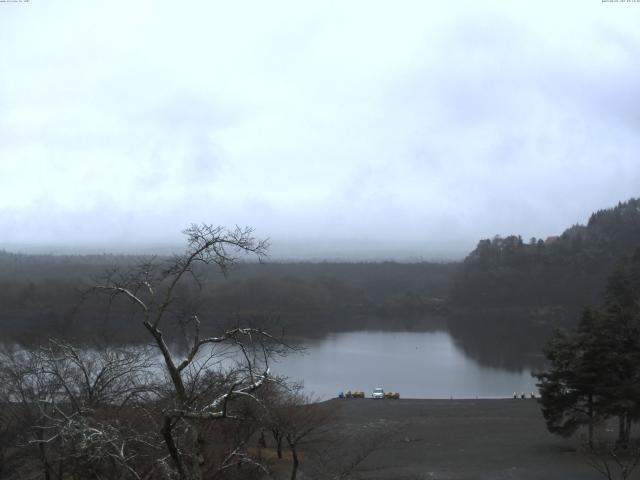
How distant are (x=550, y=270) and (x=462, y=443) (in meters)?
42.4

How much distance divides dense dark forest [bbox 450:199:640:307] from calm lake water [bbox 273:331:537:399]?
2036cm

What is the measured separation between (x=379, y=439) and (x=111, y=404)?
20.0 feet

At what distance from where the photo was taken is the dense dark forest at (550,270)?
50344 millimetres

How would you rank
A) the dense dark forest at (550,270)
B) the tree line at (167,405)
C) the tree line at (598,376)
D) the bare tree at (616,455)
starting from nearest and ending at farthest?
the tree line at (167,405) < the bare tree at (616,455) < the tree line at (598,376) < the dense dark forest at (550,270)

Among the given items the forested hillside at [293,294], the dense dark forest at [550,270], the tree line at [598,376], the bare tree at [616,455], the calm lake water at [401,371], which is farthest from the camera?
the dense dark forest at [550,270]

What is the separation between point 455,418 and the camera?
15242mm

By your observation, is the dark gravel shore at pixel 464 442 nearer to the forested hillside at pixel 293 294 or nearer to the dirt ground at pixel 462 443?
the dirt ground at pixel 462 443

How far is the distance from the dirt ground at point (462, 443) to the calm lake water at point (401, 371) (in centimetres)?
327

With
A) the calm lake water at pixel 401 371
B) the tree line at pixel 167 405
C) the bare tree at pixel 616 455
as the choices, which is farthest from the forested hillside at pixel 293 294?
the bare tree at pixel 616 455

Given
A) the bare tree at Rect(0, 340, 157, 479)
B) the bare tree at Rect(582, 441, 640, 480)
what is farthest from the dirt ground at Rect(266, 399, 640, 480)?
the bare tree at Rect(0, 340, 157, 479)

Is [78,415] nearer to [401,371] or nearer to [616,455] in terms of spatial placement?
[616,455]

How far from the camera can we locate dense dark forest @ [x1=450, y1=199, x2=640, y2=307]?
165ft

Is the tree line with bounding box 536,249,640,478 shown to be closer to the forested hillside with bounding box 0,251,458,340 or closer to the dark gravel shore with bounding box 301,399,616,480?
the dark gravel shore with bounding box 301,399,616,480

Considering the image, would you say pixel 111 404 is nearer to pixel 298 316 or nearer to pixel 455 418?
pixel 455 418
